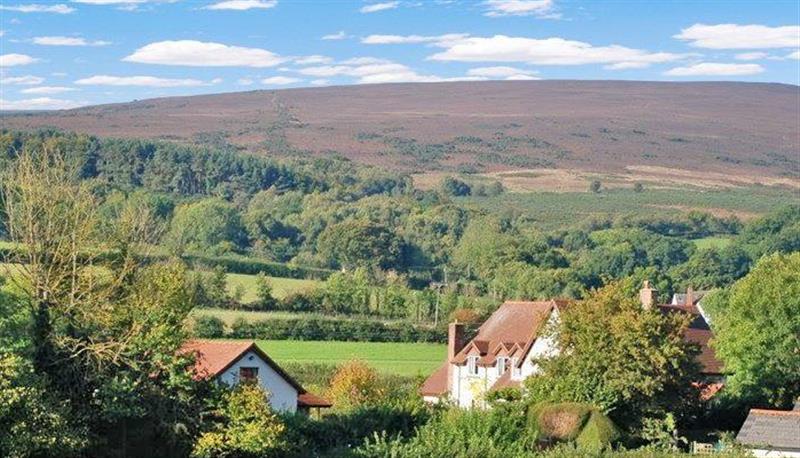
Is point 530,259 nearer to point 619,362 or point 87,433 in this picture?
point 619,362

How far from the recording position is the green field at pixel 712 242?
158m

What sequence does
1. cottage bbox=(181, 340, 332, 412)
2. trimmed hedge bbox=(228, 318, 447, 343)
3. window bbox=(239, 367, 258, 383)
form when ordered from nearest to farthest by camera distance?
cottage bbox=(181, 340, 332, 412) → window bbox=(239, 367, 258, 383) → trimmed hedge bbox=(228, 318, 447, 343)

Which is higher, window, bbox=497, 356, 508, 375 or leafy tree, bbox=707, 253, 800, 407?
leafy tree, bbox=707, 253, 800, 407

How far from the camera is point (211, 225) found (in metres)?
135

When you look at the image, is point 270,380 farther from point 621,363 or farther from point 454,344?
point 454,344

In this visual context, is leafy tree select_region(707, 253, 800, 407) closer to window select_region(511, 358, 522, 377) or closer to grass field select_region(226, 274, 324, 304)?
window select_region(511, 358, 522, 377)

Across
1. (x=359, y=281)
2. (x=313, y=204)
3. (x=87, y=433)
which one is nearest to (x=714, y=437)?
(x=87, y=433)

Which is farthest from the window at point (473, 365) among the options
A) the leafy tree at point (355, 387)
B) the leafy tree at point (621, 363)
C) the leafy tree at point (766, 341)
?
the leafy tree at point (621, 363)

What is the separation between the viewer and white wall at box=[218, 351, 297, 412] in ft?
145

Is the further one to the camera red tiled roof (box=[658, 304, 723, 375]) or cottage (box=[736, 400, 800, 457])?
red tiled roof (box=[658, 304, 723, 375])

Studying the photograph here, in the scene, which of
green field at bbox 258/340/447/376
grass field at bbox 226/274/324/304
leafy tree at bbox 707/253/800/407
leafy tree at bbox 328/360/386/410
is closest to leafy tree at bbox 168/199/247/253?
grass field at bbox 226/274/324/304

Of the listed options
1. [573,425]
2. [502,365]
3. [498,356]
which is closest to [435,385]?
[498,356]

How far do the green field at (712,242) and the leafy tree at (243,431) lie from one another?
402 ft

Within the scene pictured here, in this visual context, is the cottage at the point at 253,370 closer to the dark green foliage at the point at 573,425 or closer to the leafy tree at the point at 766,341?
the dark green foliage at the point at 573,425
